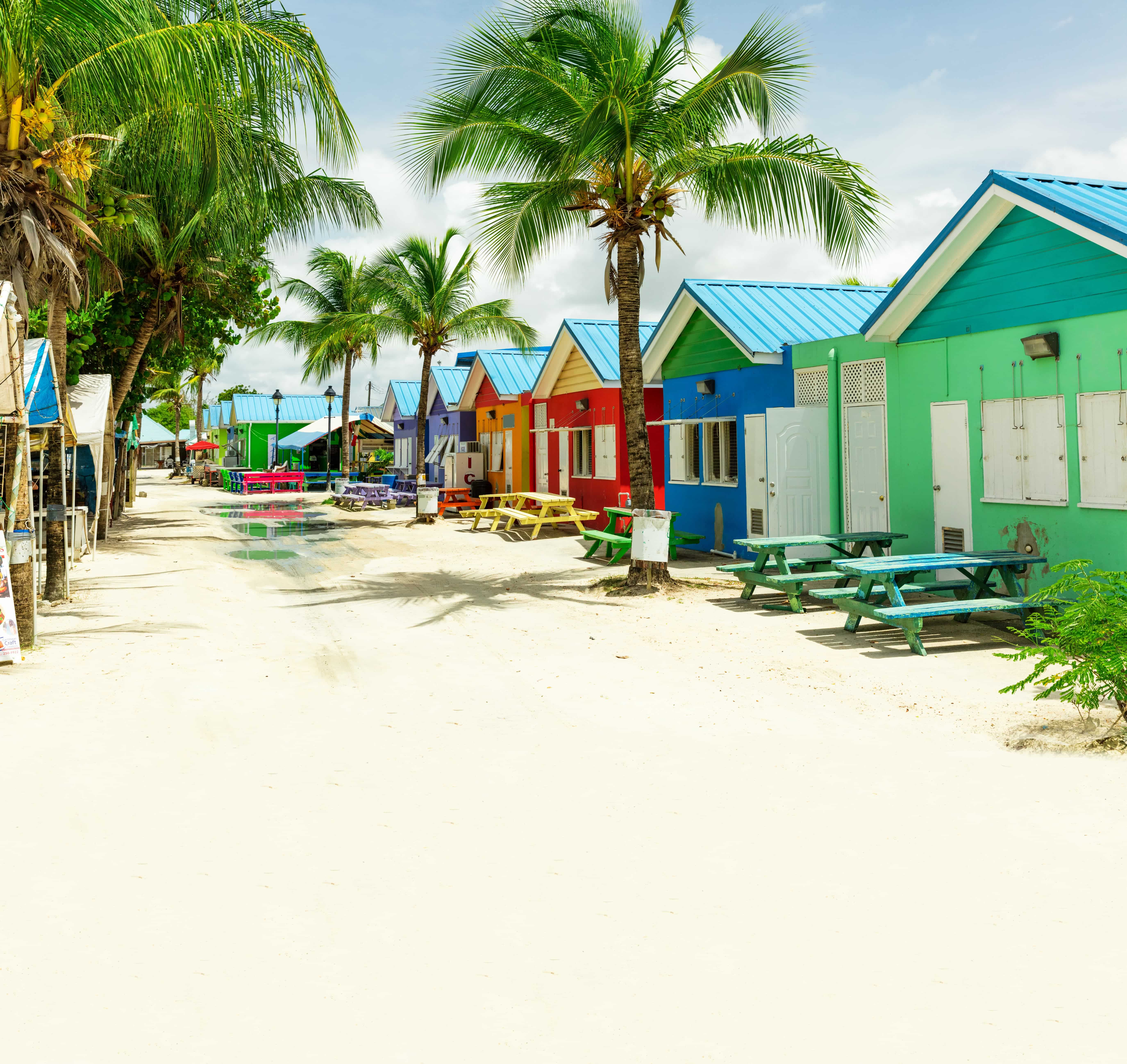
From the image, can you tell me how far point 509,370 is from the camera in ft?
90.7

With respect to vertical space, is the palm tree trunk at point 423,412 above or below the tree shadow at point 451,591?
above

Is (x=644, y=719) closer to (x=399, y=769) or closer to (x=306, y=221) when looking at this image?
(x=399, y=769)

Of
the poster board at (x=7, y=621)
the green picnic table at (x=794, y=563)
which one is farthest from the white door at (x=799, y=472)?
the poster board at (x=7, y=621)

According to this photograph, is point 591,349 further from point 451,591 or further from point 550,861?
point 550,861

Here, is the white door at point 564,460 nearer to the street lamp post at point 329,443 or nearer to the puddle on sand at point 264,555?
the puddle on sand at point 264,555

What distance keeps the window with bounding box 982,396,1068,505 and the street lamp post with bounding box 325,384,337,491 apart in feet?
89.2

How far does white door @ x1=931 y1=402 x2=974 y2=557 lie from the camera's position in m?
10.9

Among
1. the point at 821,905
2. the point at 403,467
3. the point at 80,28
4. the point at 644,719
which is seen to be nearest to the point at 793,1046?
the point at 821,905

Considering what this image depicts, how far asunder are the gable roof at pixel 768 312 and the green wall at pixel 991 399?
147cm

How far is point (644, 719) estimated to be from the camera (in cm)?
641

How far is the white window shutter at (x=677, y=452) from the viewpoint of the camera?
17.7 meters

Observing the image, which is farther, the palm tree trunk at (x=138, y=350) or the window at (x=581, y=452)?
the window at (x=581, y=452)

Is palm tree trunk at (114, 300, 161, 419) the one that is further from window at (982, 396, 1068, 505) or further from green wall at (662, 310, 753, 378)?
window at (982, 396, 1068, 505)

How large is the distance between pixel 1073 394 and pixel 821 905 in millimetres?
7418
